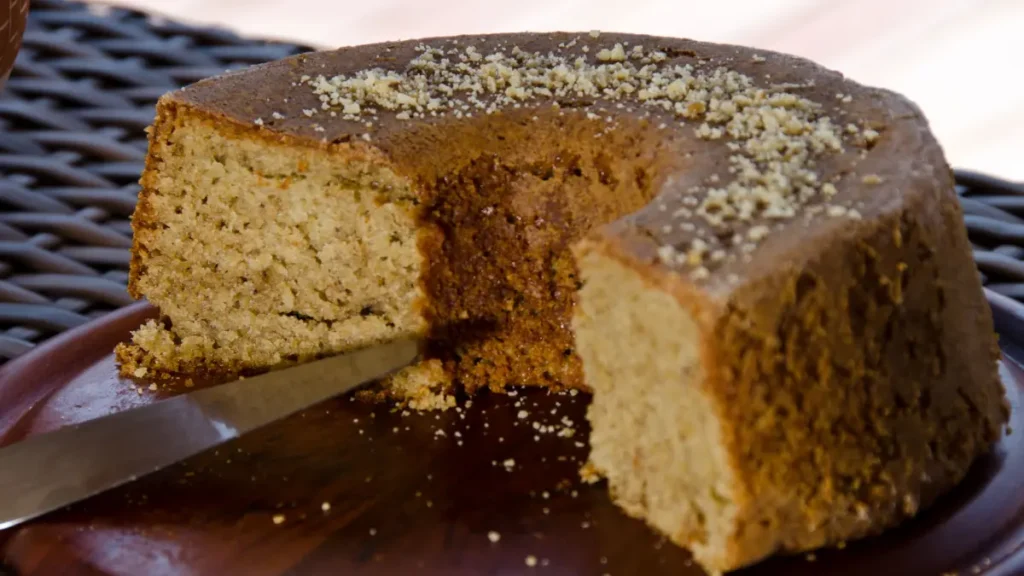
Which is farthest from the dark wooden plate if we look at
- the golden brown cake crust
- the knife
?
the golden brown cake crust

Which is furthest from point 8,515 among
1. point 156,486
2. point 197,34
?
point 197,34

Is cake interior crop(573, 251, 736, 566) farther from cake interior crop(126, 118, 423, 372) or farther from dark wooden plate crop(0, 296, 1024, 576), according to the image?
cake interior crop(126, 118, 423, 372)

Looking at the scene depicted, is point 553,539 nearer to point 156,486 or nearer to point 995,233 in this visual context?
point 156,486

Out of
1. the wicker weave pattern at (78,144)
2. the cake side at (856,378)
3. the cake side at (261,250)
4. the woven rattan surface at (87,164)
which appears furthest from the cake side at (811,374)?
the wicker weave pattern at (78,144)

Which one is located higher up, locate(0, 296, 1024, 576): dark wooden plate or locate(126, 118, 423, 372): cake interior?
locate(126, 118, 423, 372): cake interior

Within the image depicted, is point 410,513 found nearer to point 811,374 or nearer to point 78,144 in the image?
point 811,374

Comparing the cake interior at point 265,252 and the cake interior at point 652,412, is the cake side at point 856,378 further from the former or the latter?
the cake interior at point 265,252
